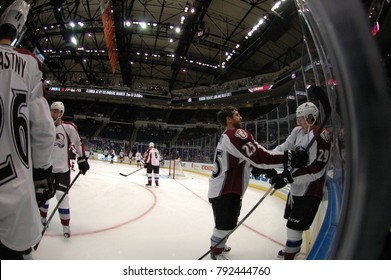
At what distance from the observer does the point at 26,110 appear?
745mm

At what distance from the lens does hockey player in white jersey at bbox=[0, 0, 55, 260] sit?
26.7 inches

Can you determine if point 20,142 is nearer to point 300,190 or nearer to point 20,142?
point 20,142

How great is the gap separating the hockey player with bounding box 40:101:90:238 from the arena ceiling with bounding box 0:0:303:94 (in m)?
4.18

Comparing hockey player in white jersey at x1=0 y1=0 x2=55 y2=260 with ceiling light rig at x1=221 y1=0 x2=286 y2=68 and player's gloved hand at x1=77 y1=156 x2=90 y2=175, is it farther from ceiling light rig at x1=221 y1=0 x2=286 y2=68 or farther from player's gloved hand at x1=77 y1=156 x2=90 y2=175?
ceiling light rig at x1=221 y1=0 x2=286 y2=68

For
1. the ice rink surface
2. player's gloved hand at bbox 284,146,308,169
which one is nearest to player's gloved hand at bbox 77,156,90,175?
the ice rink surface

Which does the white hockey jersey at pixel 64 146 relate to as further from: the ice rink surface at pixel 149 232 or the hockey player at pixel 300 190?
the hockey player at pixel 300 190

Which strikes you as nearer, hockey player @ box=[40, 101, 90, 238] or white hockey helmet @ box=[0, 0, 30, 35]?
white hockey helmet @ box=[0, 0, 30, 35]

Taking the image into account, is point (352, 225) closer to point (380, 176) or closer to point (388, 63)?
point (380, 176)

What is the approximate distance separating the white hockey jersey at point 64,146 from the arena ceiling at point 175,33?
13.6ft

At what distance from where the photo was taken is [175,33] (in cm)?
1006

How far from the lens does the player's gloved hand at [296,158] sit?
3.13 ft

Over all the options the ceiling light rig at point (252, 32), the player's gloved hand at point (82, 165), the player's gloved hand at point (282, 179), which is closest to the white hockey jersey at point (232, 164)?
the player's gloved hand at point (282, 179)

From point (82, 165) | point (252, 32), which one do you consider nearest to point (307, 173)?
point (82, 165)

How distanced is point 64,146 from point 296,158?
2.08m
